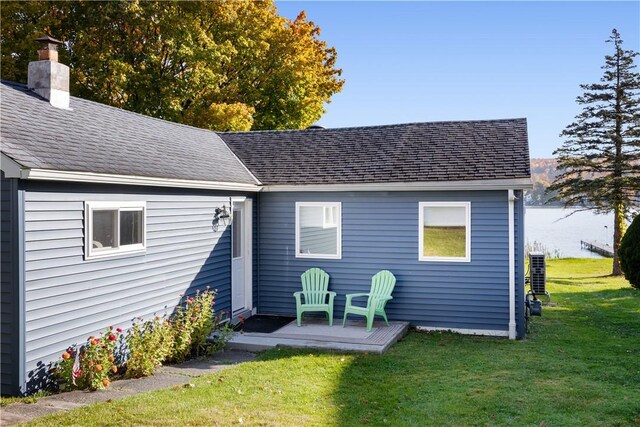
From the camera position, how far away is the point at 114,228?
23.1ft

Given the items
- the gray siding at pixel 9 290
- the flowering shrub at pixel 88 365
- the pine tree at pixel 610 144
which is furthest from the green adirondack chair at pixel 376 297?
the pine tree at pixel 610 144

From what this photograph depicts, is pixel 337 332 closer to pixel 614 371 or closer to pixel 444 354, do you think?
pixel 444 354

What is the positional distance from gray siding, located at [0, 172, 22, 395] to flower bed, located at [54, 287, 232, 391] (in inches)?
18.9

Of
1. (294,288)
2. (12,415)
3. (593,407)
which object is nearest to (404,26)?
(294,288)

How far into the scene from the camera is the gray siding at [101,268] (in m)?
5.88

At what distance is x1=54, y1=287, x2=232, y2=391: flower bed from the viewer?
243 inches

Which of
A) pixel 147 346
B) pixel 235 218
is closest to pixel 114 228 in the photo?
pixel 147 346

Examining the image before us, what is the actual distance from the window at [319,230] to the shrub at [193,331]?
8.36 feet

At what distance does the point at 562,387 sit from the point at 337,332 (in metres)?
3.72

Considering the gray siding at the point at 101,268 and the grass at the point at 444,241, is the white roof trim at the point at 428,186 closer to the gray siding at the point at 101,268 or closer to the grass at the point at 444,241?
the grass at the point at 444,241

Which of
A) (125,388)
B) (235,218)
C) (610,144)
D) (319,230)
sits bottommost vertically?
(125,388)

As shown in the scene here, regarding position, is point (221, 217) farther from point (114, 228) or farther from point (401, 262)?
point (401, 262)

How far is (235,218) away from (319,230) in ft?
5.16

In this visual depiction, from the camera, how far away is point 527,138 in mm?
10203
